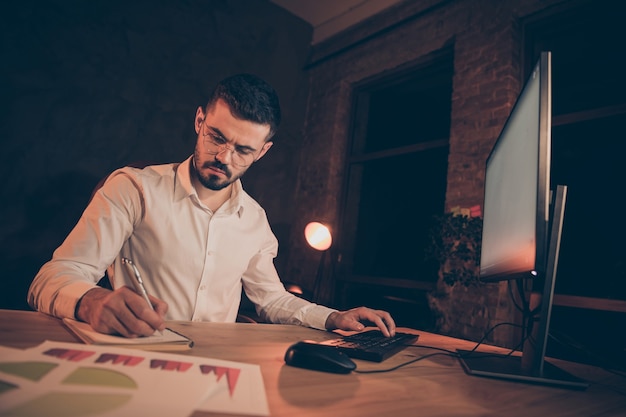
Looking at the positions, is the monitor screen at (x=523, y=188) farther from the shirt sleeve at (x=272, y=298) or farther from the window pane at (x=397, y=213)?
the window pane at (x=397, y=213)

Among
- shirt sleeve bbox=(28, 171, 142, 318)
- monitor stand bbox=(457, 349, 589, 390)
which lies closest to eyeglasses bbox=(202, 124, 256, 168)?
shirt sleeve bbox=(28, 171, 142, 318)

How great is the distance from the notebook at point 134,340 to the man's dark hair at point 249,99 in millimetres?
935

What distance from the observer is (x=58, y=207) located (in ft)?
9.75

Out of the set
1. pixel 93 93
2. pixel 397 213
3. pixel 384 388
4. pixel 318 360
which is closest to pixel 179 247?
pixel 318 360

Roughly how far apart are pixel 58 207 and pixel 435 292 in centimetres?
281

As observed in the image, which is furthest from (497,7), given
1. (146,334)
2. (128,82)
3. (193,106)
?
(146,334)

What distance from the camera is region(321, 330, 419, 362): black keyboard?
859mm

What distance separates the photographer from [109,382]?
1.50 feet

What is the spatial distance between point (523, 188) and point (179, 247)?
3.71 ft

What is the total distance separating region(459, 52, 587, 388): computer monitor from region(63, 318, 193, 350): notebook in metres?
0.60

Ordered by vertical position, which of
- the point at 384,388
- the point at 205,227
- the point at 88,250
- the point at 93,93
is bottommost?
the point at 384,388

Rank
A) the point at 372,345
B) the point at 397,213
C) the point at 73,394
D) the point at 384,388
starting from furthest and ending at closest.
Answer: the point at 397,213 < the point at 372,345 < the point at 384,388 < the point at 73,394

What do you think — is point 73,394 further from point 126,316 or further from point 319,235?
point 319,235

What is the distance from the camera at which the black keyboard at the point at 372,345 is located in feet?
2.82
